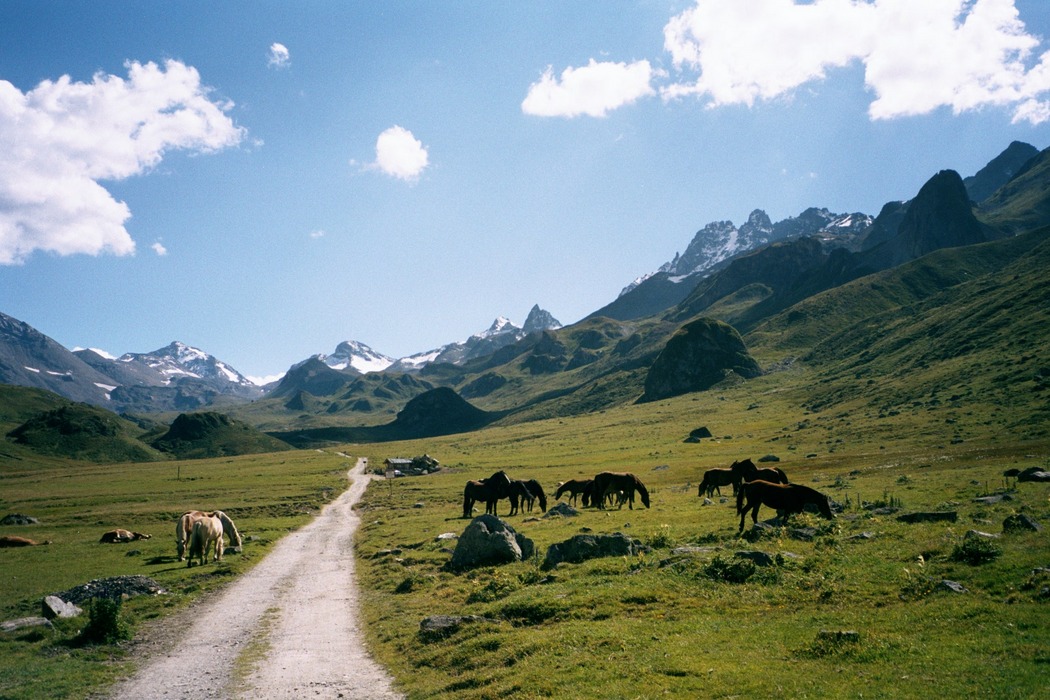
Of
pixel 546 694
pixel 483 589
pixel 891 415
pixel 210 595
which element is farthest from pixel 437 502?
pixel 891 415

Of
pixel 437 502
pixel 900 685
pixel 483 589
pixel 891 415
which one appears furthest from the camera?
pixel 891 415

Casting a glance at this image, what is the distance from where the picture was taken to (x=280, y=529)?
51.8 meters

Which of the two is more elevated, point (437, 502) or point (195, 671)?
point (195, 671)

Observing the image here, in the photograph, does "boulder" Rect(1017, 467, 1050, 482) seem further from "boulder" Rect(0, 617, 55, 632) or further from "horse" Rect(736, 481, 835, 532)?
"boulder" Rect(0, 617, 55, 632)

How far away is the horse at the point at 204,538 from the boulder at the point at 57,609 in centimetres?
1074

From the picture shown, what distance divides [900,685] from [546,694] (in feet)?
23.9

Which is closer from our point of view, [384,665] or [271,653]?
[384,665]

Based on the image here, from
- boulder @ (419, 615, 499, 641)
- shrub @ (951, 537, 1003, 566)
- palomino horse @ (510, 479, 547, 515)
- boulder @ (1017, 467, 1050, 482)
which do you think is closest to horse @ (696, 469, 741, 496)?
palomino horse @ (510, 479, 547, 515)

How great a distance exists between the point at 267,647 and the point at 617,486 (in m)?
30.5

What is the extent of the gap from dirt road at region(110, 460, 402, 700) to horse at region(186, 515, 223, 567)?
15.7ft

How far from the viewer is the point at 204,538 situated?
34.4m

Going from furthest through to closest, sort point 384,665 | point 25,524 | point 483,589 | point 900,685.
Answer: point 25,524 → point 483,589 → point 384,665 → point 900,685

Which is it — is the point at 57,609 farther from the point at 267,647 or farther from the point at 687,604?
the point at 687,604

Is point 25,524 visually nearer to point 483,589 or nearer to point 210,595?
point 210,595
